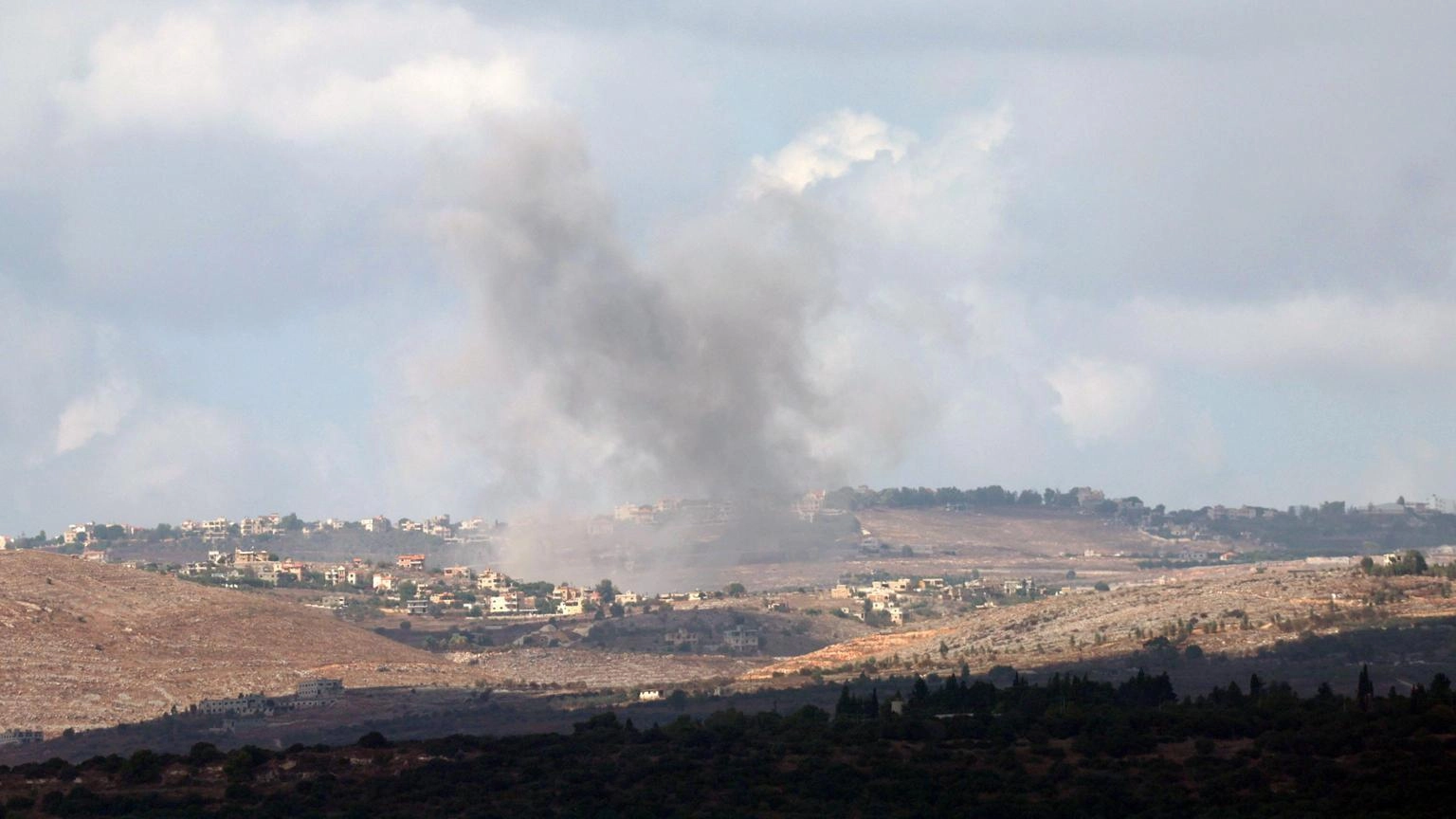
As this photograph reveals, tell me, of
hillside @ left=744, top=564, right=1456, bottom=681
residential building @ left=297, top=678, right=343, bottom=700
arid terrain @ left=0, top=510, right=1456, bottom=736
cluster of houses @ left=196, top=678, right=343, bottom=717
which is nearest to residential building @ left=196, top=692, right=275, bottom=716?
cluster of houses @ left=196, top=678, right=343, bottom=717

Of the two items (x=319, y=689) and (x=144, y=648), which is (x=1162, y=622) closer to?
(x=319, y=689)

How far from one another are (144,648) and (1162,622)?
2994 inches

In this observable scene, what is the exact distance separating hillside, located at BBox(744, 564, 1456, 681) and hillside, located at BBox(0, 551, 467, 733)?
33.3 meters

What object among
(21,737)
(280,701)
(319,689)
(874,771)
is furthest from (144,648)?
(874,771)

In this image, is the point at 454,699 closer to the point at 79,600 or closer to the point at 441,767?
the point at 79,600

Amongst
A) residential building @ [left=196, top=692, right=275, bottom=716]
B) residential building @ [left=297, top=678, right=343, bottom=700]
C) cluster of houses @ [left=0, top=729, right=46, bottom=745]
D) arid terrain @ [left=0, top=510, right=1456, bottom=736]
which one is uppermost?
arid terrain @ [left=0, top=510, right=1456, bottom=736]

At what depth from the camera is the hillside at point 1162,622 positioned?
157625 millimetres

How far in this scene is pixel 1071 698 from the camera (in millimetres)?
103625

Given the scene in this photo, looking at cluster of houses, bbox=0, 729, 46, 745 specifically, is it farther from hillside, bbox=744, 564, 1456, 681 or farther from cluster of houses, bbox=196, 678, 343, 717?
hillside, bbox=744, 564, 1456, 681

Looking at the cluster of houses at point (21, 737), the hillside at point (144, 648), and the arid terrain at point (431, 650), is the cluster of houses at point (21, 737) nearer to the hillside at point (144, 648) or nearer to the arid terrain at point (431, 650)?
the hillside at point (144, 648)

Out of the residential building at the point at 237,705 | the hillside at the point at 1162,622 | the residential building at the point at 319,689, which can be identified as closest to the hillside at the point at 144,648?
Result: the residential building at the point at 319,689

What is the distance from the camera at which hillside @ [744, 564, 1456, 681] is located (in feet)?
517

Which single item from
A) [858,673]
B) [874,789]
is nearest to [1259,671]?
[858,673]

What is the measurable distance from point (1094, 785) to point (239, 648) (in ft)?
359
